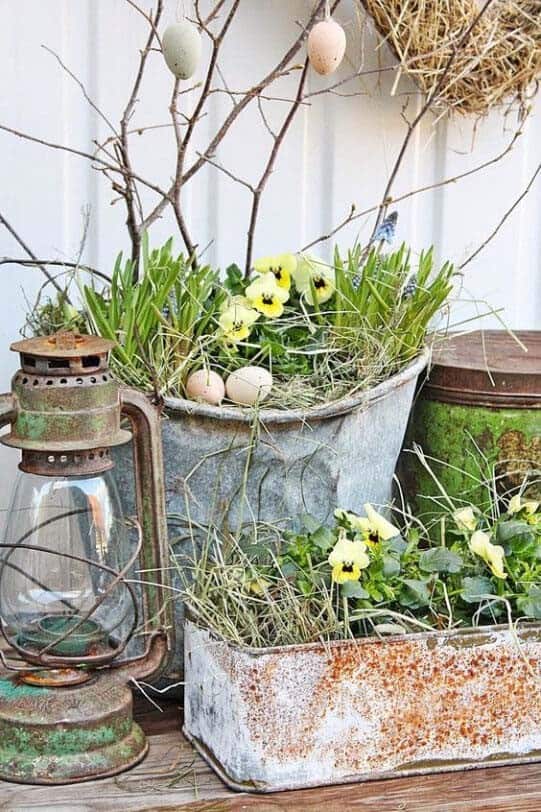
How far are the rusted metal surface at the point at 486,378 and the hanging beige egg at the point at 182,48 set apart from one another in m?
0.43

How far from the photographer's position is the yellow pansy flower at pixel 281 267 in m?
1.25

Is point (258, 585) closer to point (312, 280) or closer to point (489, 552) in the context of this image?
point (489, 552)

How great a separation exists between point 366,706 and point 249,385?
0.32m

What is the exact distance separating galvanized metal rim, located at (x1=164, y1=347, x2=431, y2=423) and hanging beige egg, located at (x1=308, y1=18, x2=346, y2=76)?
1.01 ft

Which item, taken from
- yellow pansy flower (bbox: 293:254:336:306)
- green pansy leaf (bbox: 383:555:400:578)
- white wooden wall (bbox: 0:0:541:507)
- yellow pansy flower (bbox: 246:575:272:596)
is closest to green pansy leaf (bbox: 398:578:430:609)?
green pansy leaf (bbox: 383:555:400:578)

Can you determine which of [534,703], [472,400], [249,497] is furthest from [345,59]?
[534,703]

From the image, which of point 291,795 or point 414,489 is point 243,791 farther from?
point 414,489

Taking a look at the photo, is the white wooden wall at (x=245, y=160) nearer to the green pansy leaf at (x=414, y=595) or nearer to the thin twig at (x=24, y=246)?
the thin twig at (x=24, y=246)

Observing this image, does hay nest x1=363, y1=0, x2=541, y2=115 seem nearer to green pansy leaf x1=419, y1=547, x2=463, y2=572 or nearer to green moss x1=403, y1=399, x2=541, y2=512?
green moss x1=403, y1=399, x2=541, y2=512

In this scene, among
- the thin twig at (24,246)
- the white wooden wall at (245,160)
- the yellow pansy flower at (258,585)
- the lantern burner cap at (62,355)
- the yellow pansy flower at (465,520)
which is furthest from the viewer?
the white wooden wall at (245,160)

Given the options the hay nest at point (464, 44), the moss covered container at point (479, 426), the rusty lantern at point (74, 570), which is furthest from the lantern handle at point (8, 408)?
the hay nest at point (464, 44)

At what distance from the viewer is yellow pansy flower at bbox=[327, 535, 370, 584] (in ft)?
3.43

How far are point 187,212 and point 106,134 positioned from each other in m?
0.13

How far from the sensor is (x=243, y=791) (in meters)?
1.01
